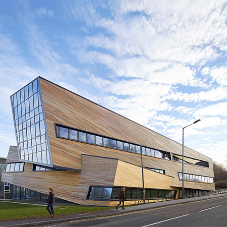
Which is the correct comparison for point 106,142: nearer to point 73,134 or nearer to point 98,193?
point 73,134

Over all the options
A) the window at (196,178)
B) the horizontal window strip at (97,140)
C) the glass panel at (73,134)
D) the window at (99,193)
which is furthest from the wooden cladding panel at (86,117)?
the window at (196,178)

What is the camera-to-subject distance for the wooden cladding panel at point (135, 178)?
69.4 ft

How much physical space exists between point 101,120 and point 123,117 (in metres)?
8.01

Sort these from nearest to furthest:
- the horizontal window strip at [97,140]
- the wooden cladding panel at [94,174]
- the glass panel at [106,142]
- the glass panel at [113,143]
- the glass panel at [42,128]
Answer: the wooden cladding panel at [94,174]
the glass panel at [42,128]
the horizontal window strip at [97,140]
the glass panel at [106,142]
the glass panel at [113,143]

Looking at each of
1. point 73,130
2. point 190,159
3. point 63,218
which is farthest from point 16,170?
point 190,159

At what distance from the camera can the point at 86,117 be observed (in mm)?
26156

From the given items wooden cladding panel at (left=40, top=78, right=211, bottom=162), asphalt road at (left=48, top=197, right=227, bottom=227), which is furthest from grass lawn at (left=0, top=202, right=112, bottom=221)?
wooden cladding panel at (left=40, top=78, right=211, bottom=162)

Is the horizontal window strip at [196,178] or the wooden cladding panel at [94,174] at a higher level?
the wooden cladding panel at [94,174]

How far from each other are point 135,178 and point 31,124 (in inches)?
505

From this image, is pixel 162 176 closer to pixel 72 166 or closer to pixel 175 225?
pixel 72 166

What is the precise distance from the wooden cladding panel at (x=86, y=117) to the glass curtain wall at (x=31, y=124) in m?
1.01

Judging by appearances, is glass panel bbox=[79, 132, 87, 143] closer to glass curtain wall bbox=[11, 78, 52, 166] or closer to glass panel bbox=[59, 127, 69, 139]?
glass panel bbox=[59, 127, 69, 139]

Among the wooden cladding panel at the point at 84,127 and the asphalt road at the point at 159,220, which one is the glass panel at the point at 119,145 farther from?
the asphalt road at the point at 159,220

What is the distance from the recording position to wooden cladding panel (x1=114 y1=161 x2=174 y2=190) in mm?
21148
